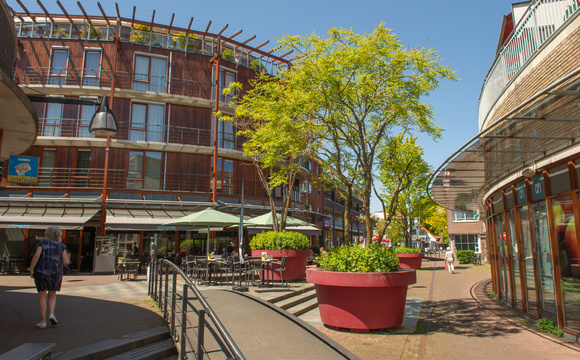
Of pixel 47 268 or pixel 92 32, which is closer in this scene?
pixel 47 268

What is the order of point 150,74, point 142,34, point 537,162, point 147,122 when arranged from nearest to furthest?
point 537,162, point 147,122, point 150,74, point 142,34

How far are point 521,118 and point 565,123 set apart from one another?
1063 millimetres

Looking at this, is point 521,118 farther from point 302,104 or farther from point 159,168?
point 159,168

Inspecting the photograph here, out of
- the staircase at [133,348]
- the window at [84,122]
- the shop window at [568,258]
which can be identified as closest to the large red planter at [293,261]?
the staircase at [133,348]

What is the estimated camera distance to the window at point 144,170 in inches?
896

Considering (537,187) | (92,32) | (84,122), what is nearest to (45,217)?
(84,122)

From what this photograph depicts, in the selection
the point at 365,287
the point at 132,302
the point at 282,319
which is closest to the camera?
the point at 282,319

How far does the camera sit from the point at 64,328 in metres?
5.98

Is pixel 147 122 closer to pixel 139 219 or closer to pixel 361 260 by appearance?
pixel 139 219

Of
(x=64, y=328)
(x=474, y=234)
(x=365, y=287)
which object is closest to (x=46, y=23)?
(x=64, y=328)

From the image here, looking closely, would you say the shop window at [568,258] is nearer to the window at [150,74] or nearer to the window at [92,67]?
the window at [150,74]

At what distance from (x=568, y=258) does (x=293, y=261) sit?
7824mm

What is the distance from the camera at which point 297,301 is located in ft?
31.8

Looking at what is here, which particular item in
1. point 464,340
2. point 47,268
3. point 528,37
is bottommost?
point 464,340
